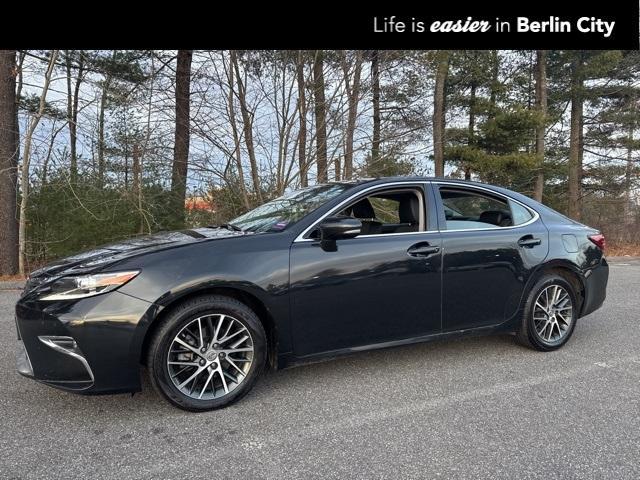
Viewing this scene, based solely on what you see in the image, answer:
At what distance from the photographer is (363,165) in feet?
35.3

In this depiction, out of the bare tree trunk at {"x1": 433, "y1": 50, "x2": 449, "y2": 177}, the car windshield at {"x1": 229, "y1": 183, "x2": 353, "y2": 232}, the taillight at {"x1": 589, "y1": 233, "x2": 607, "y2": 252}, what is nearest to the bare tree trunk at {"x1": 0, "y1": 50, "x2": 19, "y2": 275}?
the car windshield at {"x1": 229, "y1": 183, "x2": 353, "y2": 232}

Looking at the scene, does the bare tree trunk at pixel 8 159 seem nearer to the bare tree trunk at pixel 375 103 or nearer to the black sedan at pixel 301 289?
the black sedan at pixel 301 289

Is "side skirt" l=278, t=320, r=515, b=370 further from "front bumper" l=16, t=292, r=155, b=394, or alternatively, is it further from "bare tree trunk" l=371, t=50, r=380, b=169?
"bare tree trunk" l=371, t=50, r=380, b=169

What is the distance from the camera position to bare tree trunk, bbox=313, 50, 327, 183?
934 centimetres

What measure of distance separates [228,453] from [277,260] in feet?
3.90

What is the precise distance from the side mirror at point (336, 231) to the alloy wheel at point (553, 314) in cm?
198

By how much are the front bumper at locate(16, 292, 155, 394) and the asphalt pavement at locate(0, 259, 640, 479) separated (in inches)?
11.3

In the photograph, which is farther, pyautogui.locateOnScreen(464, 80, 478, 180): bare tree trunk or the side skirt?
pyautogui.locateOnScreen(464, 80, 478, 180): bare tree trunk

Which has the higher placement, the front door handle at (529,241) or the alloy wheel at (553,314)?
the front door handle at (529,241)

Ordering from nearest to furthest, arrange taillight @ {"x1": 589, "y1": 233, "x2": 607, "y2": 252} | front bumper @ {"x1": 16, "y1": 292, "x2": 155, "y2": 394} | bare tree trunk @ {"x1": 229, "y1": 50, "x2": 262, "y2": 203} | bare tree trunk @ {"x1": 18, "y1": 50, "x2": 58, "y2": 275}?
front bumper @ {"x1": 16, "y1": 292, "x2": 155, "y2": 394}
taillight @ {"x1": 589, "y1": 233, "x2": 607, "y2": 252}
bare tree trunk @ {"x1": 18, "y1": 50, "x2": 58, "y2": 275}
bare tree trunk @ {"x1": 229, "y1": 50, "x2": 262, "y2": 203}

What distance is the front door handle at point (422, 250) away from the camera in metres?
3.29

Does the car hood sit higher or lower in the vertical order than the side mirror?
lower

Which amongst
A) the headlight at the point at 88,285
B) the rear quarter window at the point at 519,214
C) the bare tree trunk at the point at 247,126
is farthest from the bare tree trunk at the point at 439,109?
the headlight at the point at 88,285
